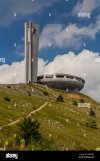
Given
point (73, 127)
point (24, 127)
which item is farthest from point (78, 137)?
point (24, 127)

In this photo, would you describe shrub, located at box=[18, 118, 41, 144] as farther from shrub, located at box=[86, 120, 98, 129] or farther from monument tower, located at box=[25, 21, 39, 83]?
shrub, located at box=[86, 120, 98, 129]

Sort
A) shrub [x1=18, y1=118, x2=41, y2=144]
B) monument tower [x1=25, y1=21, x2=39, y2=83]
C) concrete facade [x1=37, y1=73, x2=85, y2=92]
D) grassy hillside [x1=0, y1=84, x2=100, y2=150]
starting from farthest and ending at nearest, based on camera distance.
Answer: concrete facade [x1=37, y1=73, x2=85, y2=92] → monument tower [x1=25, y1=21, x2=39, y2=83] → grassy hillside [x1=0, y1=84, x2=100, y2=150] → shrub [x1=18, y1=118, x2=41, y2=144]

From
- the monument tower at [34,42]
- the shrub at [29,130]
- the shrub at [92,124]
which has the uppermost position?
the monument tower at [34,42]

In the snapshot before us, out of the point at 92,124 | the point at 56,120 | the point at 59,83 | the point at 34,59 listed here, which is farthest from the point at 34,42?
the point at 59,83

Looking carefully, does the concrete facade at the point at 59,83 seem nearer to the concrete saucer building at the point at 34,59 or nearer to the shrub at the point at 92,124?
the concrete saucer building at the point at 34,59

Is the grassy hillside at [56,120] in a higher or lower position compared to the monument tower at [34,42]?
lower

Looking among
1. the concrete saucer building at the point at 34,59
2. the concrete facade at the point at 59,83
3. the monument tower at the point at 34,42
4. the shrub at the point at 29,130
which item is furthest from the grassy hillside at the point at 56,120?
the concrete facade at the point at 59,83

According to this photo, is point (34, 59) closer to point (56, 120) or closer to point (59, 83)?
point (56, 120)

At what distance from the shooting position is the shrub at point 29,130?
14.0 metres

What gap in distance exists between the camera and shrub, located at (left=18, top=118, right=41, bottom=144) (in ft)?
45.9

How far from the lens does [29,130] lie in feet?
45.9

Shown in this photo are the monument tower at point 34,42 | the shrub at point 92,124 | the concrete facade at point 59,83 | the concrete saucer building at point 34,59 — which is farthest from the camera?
the concrete facade at point 59,83

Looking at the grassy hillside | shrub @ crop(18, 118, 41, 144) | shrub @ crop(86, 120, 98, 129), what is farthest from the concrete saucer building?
shrub @ crop(18, 118, 41, 144)
